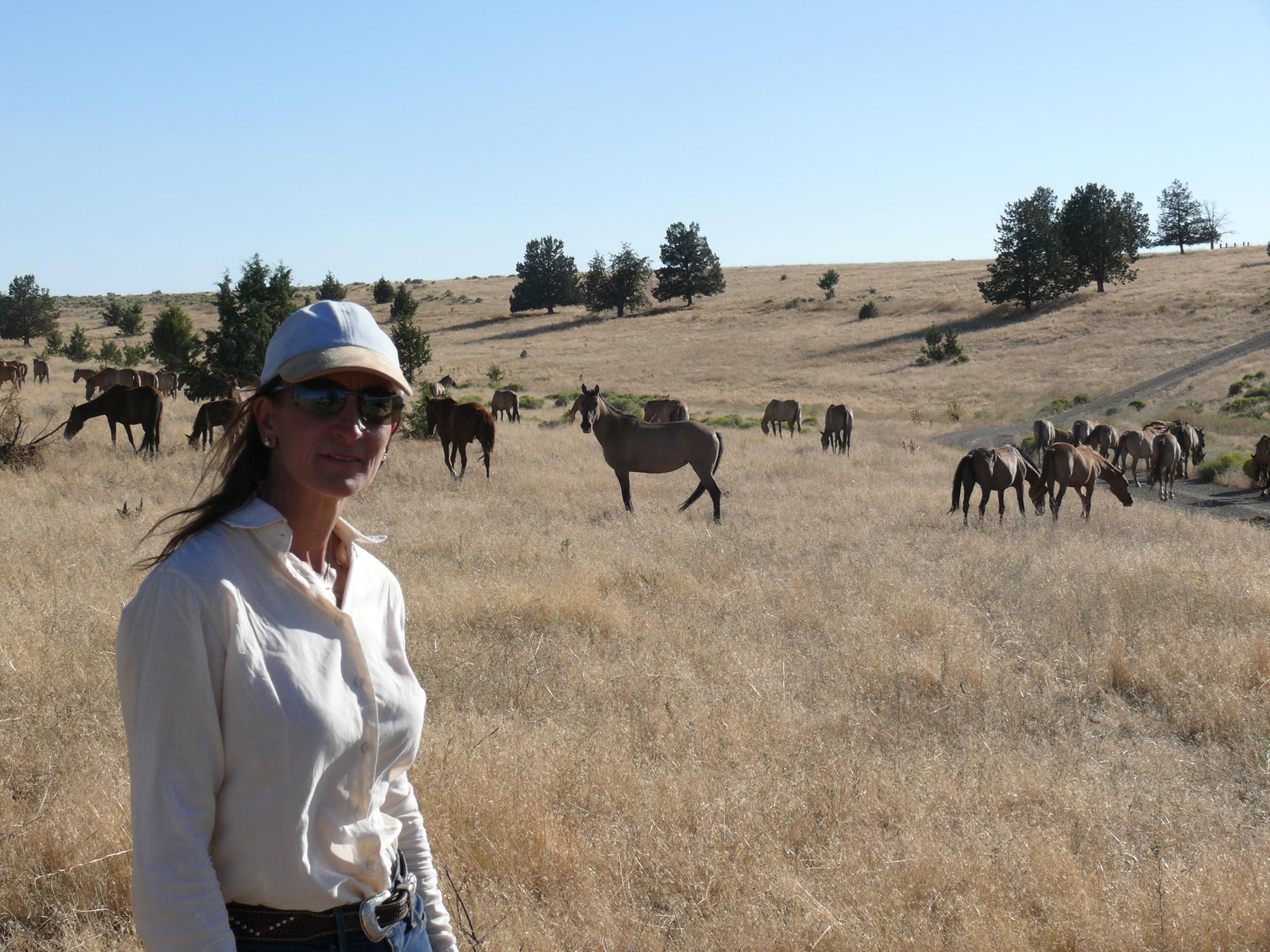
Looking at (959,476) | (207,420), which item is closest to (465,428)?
(207,420)

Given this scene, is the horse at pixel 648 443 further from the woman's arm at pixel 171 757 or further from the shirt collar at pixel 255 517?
the woman's arm at pixel 171 757

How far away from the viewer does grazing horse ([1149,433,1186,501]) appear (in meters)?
21.3

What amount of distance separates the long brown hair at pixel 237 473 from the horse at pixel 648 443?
13.2m

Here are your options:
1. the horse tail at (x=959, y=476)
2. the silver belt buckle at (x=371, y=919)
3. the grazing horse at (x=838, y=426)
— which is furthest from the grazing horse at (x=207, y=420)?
the silver belt buckle at (x=371, y=919)

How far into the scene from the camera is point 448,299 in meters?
106

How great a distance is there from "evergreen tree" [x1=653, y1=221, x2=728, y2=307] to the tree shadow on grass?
73.0 feet

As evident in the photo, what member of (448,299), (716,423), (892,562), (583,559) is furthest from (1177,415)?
(448,299)

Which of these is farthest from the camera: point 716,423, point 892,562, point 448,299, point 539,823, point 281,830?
point 448,299

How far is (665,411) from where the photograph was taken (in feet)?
91.4

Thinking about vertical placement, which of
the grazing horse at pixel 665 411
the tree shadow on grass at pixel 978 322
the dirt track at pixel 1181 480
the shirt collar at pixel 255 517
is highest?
the tree shadow on grass at pixel 978 322

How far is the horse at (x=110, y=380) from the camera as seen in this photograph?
29.4 m

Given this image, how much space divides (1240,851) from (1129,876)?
29.9 inches

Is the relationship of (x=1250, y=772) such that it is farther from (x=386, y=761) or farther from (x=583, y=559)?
(x=583, y=559)

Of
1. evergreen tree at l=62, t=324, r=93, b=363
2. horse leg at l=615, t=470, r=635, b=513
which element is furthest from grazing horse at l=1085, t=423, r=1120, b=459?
evergreen tree at l=62, t=324, r=93, b=363
